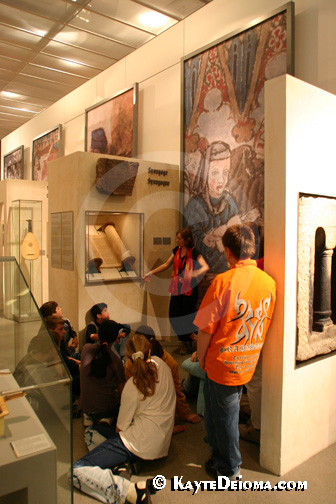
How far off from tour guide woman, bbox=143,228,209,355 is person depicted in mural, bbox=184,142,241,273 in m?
0.25

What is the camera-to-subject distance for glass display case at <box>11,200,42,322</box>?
342 inches

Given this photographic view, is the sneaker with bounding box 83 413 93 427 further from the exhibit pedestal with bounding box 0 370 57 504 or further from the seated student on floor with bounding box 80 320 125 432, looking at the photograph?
the exhibit pedestal with bounding box 0 370 57 504

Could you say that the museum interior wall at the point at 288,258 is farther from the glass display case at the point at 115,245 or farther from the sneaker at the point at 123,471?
the glass display case at the point at 115,245

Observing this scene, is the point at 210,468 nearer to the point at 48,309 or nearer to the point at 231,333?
the point at 231,333

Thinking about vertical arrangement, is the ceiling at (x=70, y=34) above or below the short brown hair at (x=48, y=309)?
above

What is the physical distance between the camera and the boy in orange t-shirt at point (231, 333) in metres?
2.90

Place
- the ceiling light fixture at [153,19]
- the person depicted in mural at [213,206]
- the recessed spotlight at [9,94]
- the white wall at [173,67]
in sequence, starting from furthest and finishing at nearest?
the recessed spotlight at [9,94], the ceiling light fixture at [153,19], the person depicted in mural at [213,206], the white wall at [173,67]

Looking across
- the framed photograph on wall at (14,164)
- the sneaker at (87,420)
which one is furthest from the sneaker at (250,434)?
the framed photograph on wall at (14,164)

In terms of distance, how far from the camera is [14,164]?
14359 millimetres

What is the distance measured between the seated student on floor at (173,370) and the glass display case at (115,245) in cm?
242

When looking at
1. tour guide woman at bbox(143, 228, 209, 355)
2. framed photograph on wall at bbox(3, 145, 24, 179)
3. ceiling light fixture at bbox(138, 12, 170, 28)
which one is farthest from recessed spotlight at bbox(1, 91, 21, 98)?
tour guide woman at bbox(143, 228, 209, 355)

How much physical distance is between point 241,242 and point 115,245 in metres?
3.67

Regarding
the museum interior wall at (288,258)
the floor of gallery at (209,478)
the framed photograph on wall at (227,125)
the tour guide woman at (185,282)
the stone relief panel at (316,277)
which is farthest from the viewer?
the tour guide woman at (185,282)

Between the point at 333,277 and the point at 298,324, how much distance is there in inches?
25.3
